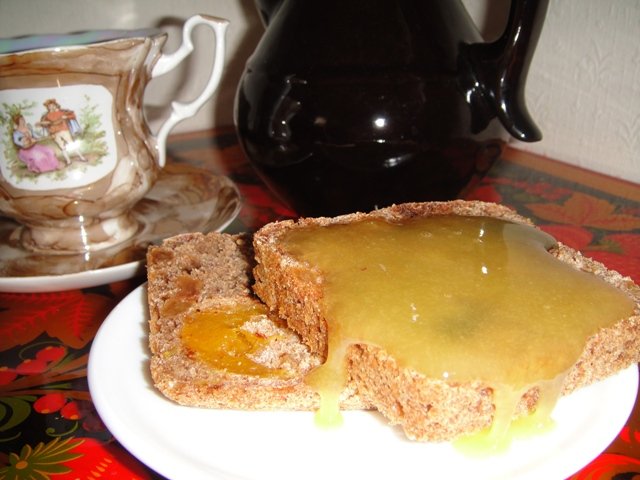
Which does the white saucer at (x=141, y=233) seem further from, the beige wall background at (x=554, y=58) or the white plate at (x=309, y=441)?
the beige wall background at (x=554, y=58)

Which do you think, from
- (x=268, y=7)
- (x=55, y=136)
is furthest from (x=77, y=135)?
(x=268, y=7)

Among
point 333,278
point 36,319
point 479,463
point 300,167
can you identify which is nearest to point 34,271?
point 36,319

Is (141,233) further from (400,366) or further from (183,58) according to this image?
(400,366)

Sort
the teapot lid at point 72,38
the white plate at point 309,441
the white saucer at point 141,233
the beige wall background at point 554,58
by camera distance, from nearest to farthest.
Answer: the white plate at point 309,441 < the white saucer at point 141,233 < the teapot lid at point 72,38 < the beige wall background at point 554,58

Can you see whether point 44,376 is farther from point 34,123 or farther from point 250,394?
point 34,123

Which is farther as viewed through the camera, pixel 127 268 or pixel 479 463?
pixel 127 268

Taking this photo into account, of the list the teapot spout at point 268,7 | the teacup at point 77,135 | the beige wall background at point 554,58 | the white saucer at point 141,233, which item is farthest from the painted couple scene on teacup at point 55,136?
the beige wall background at point 554,58
